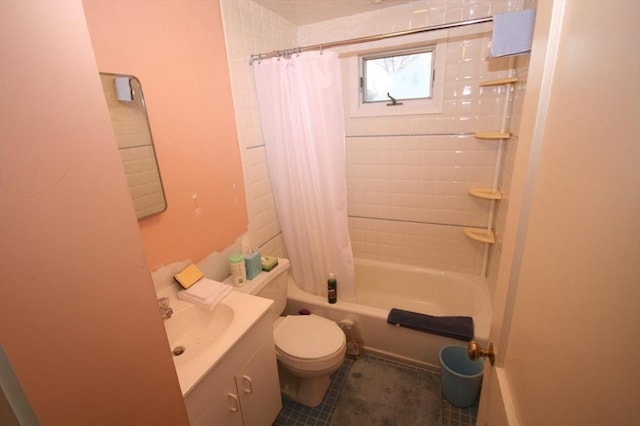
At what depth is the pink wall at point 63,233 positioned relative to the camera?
0.36 m

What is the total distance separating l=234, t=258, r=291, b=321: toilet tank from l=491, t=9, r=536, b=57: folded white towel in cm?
154

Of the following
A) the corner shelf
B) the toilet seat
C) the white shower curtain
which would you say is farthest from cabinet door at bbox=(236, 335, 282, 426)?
the corner shelf

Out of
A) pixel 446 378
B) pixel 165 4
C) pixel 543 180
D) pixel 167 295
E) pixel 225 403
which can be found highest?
pixel 165 4

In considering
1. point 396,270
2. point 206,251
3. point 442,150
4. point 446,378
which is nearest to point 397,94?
point 442,150

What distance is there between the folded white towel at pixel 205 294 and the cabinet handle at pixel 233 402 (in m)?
0.35

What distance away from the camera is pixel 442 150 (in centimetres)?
207

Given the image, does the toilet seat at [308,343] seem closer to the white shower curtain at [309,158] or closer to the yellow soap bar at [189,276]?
the white shower curtain at [309,158]

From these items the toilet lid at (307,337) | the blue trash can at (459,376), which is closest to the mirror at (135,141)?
the toilet lid at (307,337)

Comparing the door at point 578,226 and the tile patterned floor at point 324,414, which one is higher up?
the door at point 578,226

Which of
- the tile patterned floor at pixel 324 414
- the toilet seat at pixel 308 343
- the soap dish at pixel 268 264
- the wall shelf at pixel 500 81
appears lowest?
the tile patterned floor at pixel 324 414

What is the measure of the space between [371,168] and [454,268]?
1.01 m

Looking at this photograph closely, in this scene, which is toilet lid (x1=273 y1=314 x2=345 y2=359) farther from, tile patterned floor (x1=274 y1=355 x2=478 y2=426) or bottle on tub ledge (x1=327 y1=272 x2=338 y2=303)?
tile patterned floor (x1=274 y1=355 x2=478 y2=426)

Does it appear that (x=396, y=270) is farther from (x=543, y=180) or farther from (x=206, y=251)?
(x=543, y=180)

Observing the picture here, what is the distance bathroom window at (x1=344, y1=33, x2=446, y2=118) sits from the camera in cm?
196
